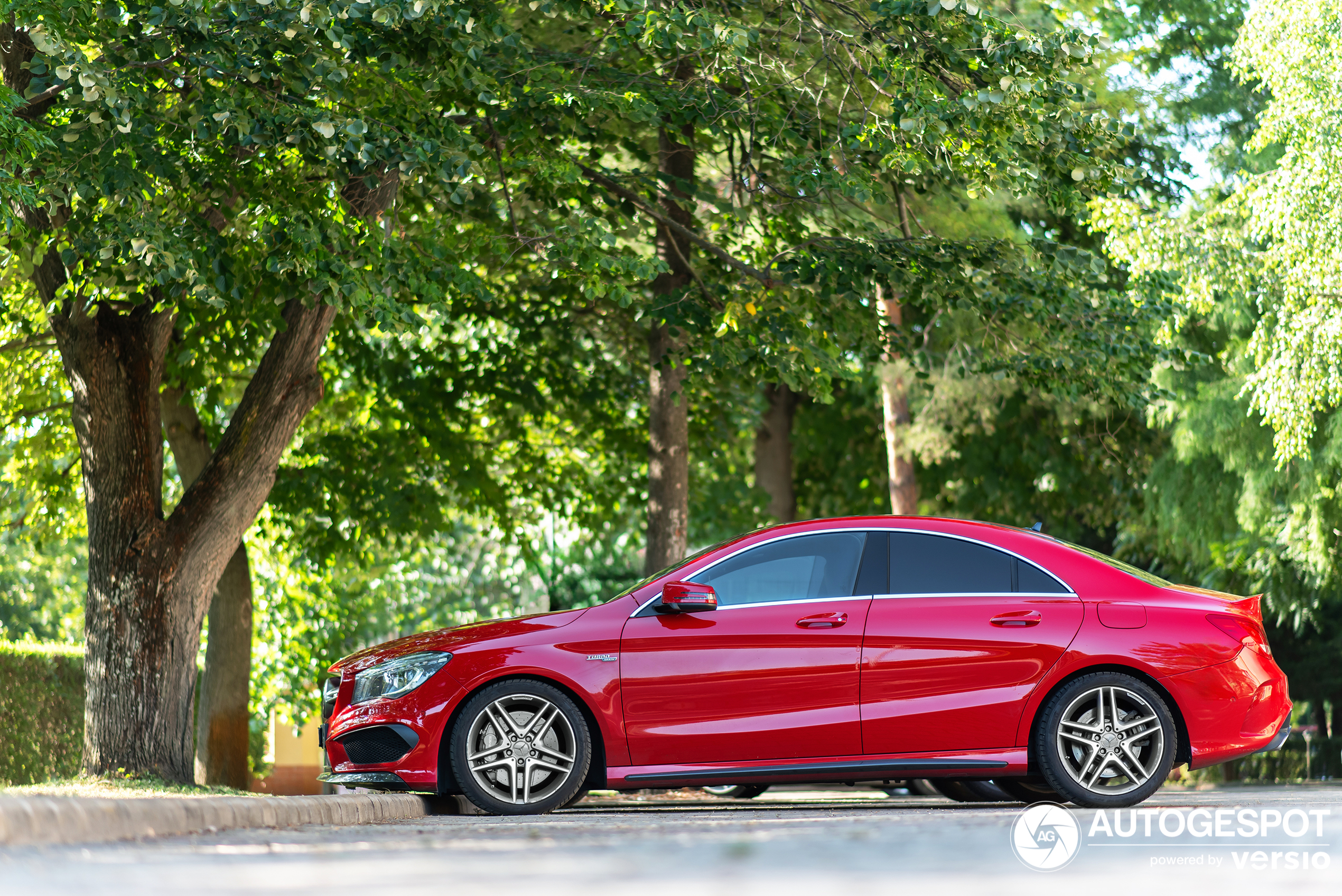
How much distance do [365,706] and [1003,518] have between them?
17484 mm

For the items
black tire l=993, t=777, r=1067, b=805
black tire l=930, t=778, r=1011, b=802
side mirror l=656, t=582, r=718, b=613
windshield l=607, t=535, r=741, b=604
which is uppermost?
windshield l=607, t=535, r=741, b=604

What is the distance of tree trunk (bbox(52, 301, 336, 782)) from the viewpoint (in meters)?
10.8

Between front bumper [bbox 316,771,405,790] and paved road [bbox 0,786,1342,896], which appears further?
front bumper [bbox 316,771,405,790]

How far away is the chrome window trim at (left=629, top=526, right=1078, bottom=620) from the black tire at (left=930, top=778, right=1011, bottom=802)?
2318 mm

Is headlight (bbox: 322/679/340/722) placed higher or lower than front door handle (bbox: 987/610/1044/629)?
lower

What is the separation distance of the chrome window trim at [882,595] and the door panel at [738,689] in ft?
0.44

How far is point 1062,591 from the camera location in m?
7.89

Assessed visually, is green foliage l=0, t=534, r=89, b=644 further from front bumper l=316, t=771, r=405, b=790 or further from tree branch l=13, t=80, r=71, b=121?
front bumper l=316, t=771, r=405, b=790

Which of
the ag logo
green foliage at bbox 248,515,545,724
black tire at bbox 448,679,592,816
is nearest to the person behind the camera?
the ag logo

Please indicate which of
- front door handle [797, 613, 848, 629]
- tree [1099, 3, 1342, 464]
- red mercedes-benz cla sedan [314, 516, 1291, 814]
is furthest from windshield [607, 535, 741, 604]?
tree [1099, 3, 1342, 464]

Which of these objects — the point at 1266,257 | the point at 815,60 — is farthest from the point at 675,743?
the point at 1266,257

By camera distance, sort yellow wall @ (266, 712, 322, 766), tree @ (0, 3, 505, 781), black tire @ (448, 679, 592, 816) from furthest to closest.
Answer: yellow wall @ (266, 712, 322, 766), tree @ (0, 3, 505, 781), black tire @ (448, 679, 592, 816)

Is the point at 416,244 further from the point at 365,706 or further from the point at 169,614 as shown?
the point at 365,706

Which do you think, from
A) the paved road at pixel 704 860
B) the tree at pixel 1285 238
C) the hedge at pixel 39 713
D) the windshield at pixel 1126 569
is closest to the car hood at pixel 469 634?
the paved road at pixel 704 860
